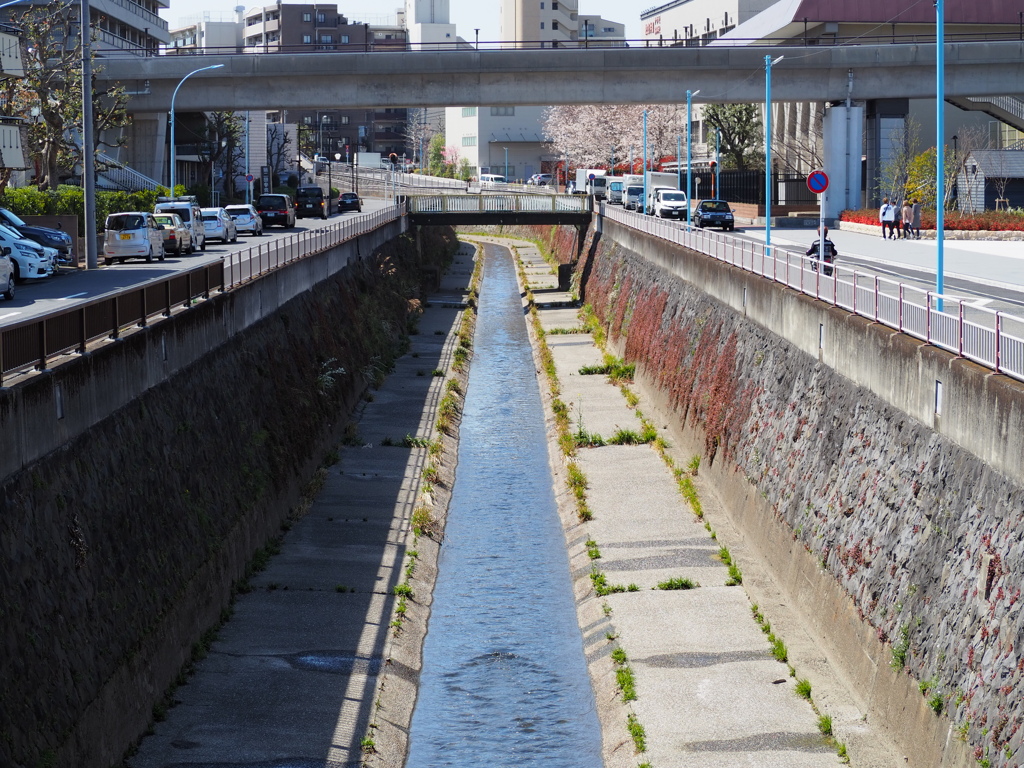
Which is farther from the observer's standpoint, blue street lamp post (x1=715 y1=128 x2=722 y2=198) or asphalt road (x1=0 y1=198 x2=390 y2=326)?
blue street lamp post (x1=715 y1=128 x2=722 y2=198)

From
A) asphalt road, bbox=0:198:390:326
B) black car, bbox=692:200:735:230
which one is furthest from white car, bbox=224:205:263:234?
black car, bbox=692:200:735:230

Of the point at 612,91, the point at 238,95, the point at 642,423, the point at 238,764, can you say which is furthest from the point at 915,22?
the point at 238,764

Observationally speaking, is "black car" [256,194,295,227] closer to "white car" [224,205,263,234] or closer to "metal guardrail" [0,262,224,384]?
"white car" [224,205,263,234]

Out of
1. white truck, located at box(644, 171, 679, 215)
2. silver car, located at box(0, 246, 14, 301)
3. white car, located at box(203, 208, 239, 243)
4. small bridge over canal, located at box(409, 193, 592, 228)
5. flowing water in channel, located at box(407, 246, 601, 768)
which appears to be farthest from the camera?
white truck, located at box(644, 171, 679, 215)

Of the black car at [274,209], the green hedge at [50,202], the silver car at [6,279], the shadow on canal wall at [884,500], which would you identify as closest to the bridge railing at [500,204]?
the black car at [274,209]

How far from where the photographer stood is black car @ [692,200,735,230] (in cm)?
6750

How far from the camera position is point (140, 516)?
63.5 feet

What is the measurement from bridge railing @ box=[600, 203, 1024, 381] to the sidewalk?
5.04m

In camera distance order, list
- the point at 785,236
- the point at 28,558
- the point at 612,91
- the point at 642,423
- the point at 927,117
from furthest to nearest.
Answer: the point at 927,117, the point at 612,91, the point at 785,236, the point at 642,423, the point at 28,558

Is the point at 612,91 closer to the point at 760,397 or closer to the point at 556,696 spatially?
the point at 760,397

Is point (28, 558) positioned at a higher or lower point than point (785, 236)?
lower

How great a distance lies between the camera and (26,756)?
13.8m

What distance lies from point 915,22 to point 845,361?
6412 cm

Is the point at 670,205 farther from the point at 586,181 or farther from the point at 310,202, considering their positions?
the point at 586,181
